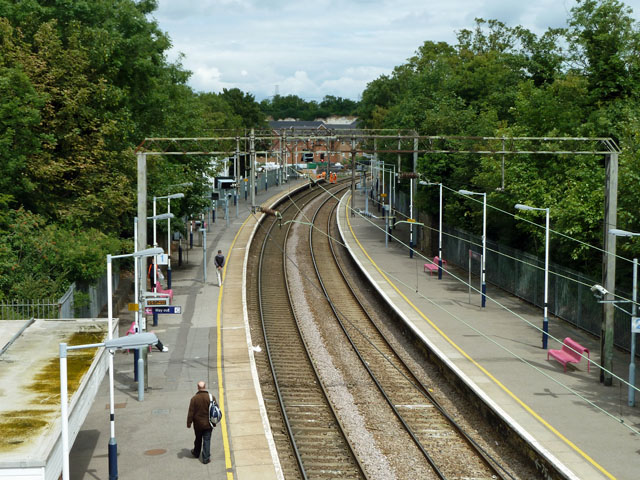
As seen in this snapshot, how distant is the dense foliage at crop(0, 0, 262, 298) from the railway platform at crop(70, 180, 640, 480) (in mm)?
4122

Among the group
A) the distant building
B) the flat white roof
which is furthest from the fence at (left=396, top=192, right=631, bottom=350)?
the flat white roof

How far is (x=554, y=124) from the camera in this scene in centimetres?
3750

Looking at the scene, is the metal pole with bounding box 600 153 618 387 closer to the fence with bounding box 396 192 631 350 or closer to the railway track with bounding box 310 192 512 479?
the fence with bounding box 396 192 631 350

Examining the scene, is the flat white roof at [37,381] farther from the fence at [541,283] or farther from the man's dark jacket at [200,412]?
the fence at [541,283]

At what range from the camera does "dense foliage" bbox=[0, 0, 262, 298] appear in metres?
28.4

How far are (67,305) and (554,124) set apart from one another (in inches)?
940

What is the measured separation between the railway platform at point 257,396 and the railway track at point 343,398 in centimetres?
104

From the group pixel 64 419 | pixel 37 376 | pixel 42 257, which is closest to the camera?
pixel 64 419

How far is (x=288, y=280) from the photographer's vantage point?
42750mm

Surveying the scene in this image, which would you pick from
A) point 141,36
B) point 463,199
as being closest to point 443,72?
point 463,199

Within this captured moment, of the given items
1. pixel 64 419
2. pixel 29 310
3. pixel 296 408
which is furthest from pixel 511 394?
pixel 29 310

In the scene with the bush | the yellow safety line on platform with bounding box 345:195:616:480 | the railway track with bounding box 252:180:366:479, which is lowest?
the railway track with bounding box 252:180:366:479

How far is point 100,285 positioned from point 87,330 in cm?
1334

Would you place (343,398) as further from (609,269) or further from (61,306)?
(61,306)
